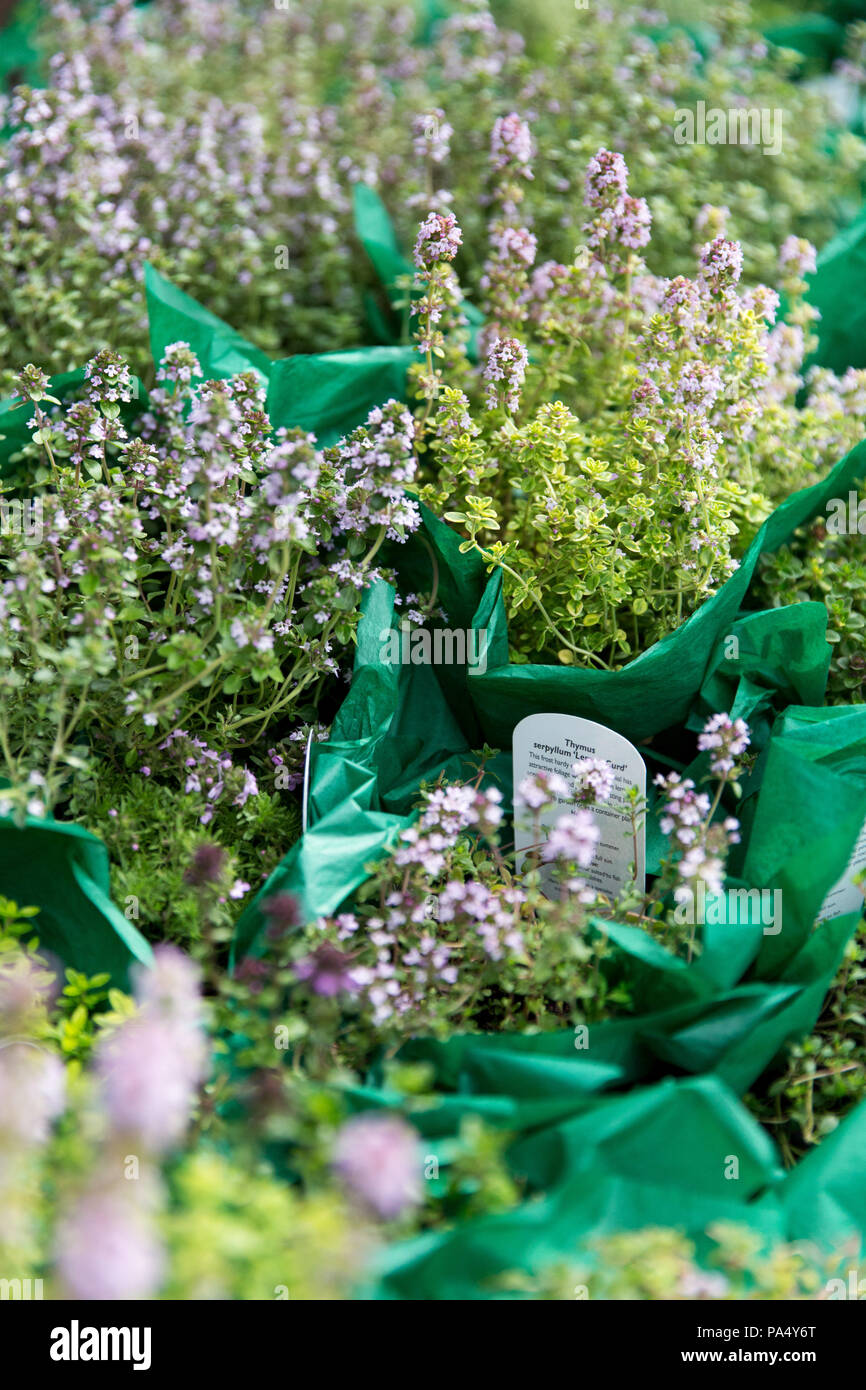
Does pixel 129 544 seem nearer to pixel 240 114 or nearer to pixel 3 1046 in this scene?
pixel 3 1046

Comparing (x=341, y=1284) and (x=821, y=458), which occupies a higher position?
(x=821, y=458)

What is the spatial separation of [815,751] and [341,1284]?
3.43ft

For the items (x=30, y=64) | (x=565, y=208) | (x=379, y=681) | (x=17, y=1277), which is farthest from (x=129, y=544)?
(x=30, y=64)

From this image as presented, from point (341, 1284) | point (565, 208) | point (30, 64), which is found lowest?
point (341, 1284)

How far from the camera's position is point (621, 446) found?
2.00 meters

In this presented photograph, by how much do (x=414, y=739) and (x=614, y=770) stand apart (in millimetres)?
372

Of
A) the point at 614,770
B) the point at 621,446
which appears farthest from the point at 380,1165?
the point at 621,446

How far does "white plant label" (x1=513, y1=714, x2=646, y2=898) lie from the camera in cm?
176
